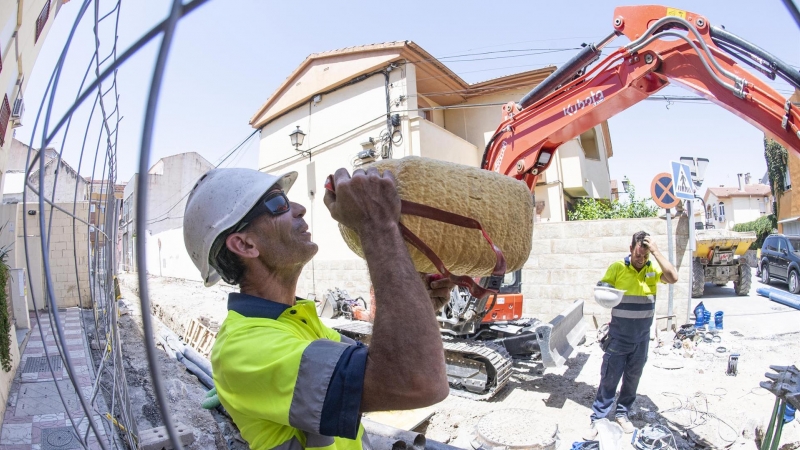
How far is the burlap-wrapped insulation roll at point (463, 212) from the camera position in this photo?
4.17 feet

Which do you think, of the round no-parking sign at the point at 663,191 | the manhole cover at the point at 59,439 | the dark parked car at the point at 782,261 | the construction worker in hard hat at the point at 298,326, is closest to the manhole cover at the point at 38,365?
the manhole cover at the point at 59,439

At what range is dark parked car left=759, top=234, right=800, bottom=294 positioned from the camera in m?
11.8

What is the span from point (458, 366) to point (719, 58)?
4121 millimetres

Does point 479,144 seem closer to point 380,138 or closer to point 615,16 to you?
point 380,138

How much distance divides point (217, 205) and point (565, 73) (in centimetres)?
434

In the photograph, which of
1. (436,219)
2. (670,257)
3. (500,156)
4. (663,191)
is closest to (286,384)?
(436,219)

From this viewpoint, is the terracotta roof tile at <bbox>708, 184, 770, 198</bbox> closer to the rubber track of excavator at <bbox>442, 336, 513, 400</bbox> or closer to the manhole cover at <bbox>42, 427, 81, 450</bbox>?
the rubber track of excavator at <bbox>442, 336, 513, 400</bbox>

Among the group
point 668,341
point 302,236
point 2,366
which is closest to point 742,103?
point 302,236

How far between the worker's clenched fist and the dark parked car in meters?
14.4

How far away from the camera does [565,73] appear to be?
4.76 meters

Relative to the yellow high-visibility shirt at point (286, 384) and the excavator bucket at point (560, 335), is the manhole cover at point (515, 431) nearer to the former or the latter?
the excavator bucket at point (560, 335)

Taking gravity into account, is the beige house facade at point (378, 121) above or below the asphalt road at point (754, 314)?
above

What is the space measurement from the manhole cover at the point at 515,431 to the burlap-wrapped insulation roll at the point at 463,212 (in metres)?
3.09

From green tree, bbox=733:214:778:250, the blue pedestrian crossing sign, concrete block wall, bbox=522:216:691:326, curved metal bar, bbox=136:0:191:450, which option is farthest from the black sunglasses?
green tree, bbox=733:214:778:250
